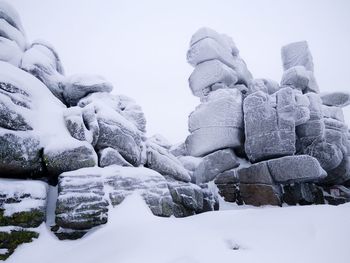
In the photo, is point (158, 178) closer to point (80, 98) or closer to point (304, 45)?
point (80, 98)

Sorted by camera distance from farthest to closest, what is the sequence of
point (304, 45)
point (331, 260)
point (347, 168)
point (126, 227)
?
point (304, 45) → point (347, 168) → point (126, 227) → point (331, 260)

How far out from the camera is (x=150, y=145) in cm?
754

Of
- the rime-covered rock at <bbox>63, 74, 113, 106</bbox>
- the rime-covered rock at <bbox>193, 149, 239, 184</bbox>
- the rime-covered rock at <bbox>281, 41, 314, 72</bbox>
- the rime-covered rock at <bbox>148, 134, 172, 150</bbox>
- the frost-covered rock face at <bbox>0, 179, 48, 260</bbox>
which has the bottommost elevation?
the frost-covered rock face at <bbox>0, 179, 48, 260</bbox>

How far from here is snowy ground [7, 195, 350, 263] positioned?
3494 mm

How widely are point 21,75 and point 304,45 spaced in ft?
46.7

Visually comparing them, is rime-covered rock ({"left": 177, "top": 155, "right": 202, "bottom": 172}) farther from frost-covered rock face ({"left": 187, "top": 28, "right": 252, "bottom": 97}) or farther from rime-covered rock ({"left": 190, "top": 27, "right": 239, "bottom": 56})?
rime-covered rock ({"left": 190, "top": 27, "right": 239, "bottom": 56})

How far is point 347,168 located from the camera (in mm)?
10383

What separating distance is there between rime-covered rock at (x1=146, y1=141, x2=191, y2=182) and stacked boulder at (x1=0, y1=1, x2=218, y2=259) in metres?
0.03

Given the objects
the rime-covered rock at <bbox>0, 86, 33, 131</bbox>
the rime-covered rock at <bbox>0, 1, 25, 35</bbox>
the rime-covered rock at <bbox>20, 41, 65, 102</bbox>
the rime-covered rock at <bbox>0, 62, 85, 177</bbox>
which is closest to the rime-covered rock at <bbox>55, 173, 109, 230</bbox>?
the rime-covered rock at <bbox>0, 62, 85, 177</bbox>

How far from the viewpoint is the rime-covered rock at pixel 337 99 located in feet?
41.9

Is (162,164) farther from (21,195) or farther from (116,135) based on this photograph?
(21,195)

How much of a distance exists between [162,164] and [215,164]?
2.99m

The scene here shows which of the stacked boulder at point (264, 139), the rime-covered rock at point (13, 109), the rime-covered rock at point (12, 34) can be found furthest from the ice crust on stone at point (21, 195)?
the stacked boulder at point (264, 139)

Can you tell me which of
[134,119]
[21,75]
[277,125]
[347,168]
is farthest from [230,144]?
[21,75]
